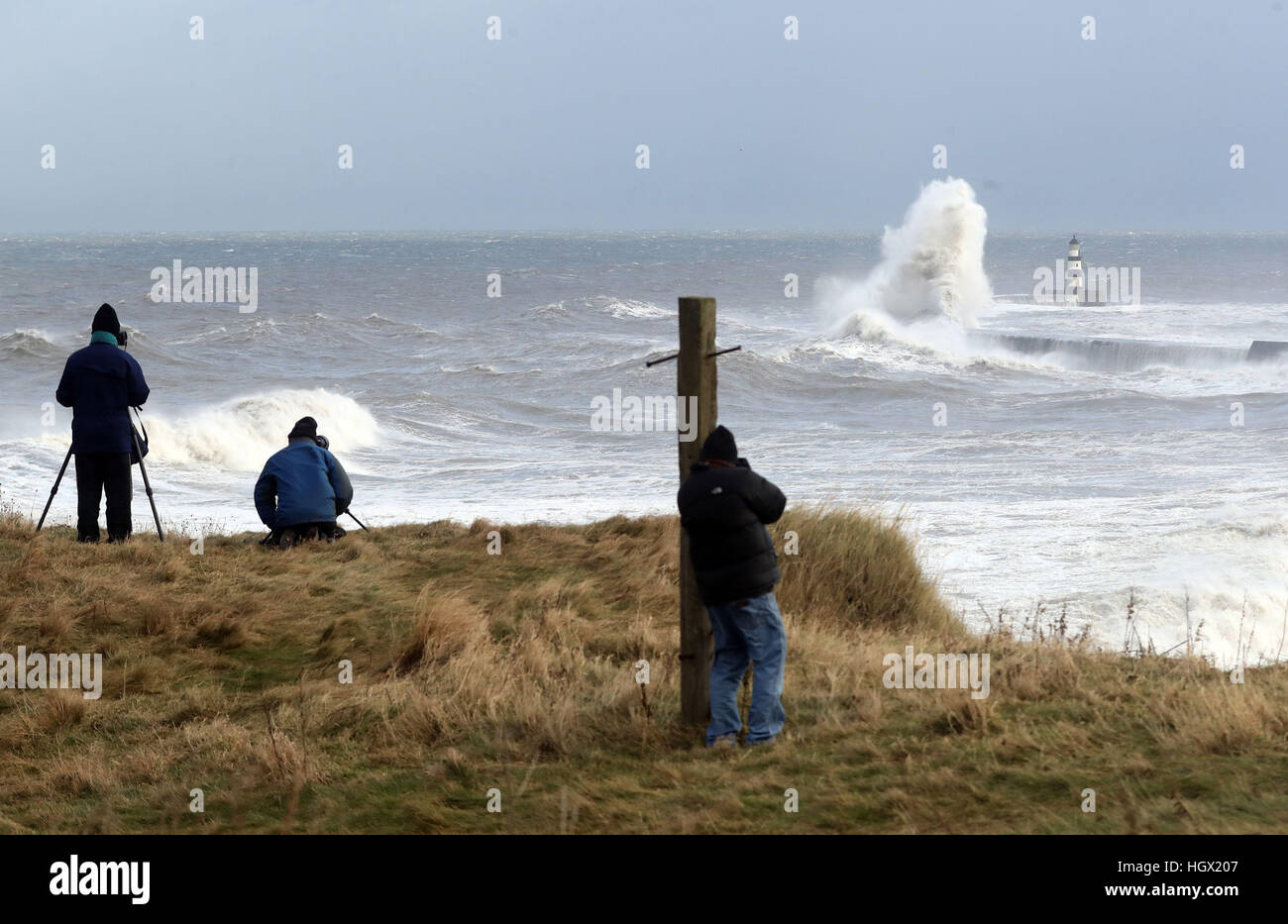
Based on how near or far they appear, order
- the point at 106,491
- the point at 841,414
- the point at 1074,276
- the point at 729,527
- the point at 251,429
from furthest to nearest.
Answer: the point at 1074,276, the point at 841,414, the point at 251,429, the point at 106,491, the point at 729,527

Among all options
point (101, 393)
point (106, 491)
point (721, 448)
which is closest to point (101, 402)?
point (101, 393)

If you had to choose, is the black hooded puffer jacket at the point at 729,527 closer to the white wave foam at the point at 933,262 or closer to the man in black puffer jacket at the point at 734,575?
the man in black puffer jacket at the point at 734,575

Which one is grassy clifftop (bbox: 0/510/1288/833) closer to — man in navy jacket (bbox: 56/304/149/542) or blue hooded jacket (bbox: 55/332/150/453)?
man in navy jacket (bbox: 56/304/149/542)

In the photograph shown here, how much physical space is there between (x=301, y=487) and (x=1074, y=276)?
5228cm

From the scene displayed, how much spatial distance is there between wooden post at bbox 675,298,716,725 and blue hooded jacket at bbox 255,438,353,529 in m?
5.00

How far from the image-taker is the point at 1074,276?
5741 cm

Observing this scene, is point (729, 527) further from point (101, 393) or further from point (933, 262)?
point (933, 262)

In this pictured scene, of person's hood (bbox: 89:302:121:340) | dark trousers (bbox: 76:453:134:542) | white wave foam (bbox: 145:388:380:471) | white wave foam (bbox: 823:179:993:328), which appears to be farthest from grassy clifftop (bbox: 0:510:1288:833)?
white wave foam (bbox: 823:179:993:328)

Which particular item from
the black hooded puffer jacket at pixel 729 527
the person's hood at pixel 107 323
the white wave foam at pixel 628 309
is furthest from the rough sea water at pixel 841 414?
the person's hood at pixel 107 323

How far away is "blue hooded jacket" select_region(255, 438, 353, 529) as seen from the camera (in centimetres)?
1056

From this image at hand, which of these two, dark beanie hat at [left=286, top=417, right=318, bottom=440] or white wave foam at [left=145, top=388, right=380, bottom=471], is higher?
dark beanie hat at [left=286, top=417, right=318, bottom=440]

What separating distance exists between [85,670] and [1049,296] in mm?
64823
